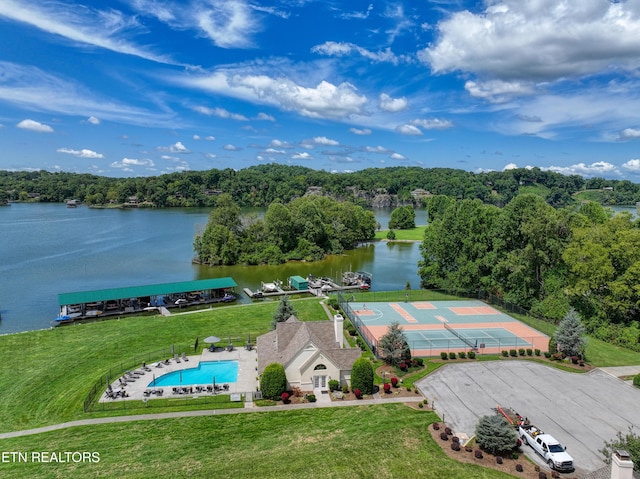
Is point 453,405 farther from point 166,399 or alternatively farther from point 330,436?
point 166,399

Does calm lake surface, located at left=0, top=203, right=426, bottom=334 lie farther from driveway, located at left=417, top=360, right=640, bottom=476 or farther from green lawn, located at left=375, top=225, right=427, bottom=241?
driveway, located at left=417, top=360, right=640, bottom=476

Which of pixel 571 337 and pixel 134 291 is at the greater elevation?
pixel 571 337

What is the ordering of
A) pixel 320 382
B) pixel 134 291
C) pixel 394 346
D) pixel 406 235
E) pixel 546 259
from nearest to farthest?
pixel 320 382 < pixel 394 346 < pixel 546 259 < pixel 134 291 < pixel 406 235

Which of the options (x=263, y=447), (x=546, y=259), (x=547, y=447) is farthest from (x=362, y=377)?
(x=546, y=259)

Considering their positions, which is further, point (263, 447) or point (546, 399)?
point (546, 399)

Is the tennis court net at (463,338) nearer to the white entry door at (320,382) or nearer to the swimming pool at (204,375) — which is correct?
the white entry door at (320,382)

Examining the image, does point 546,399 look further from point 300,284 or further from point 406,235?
point 406,235
